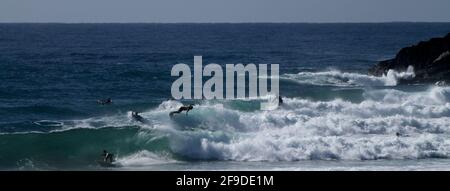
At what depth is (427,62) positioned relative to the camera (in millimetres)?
51594

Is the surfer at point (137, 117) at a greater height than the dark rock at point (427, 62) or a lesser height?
lesser

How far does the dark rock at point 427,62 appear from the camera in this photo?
4944cm

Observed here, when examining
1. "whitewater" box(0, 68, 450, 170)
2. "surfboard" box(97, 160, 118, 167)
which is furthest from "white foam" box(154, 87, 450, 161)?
"surfboard" box(97, 160, 118, 167)

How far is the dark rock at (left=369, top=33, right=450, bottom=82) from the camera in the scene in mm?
49438

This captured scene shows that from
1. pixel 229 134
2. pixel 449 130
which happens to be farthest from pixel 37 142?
pixel 449 130

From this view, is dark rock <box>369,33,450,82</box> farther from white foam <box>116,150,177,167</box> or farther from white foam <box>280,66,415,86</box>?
white foam <box>116,150,177,167</box>

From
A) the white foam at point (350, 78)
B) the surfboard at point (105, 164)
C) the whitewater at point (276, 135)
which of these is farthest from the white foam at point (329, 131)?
the white foam at point (350, 78)

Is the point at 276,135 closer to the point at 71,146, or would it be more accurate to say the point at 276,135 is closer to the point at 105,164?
the point at 105,164

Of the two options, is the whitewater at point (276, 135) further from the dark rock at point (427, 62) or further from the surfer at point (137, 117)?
the dark rock at point (427, 62)

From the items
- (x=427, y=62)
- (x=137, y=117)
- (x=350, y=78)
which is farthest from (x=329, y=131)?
(x=350, y=78)

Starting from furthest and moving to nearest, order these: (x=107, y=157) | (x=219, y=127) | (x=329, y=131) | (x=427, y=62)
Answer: (x=427, y=62) < (x=219, y=127) < (x=329, y=131) < (x=107, y=157)

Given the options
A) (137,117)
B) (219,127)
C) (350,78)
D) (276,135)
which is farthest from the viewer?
(350,78)

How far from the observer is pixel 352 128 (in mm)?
32375

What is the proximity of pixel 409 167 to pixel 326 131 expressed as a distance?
7.51m
